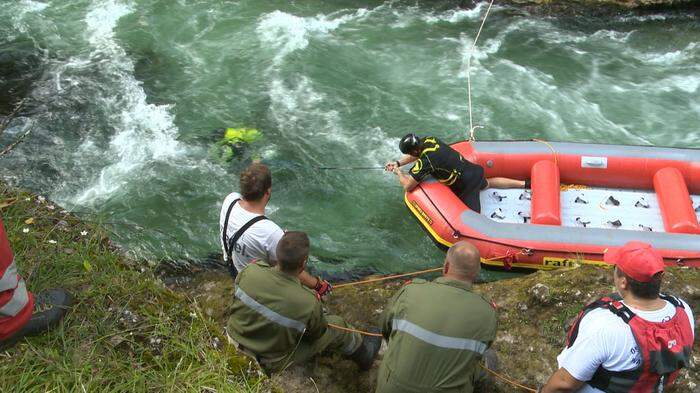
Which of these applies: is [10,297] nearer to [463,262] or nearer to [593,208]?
[463,262]

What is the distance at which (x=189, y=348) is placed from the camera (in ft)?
9.84

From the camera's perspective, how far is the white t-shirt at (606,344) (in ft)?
8.33

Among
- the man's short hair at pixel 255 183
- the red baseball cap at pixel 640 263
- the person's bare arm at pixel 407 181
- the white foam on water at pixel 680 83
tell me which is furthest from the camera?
the white foam on water at pixel 680 83

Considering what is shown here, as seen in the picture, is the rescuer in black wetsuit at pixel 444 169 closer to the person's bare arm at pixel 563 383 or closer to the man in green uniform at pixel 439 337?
the man in green uniform at pixel 439 337

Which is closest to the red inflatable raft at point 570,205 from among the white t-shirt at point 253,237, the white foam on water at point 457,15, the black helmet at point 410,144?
the black helmet at point 410,144

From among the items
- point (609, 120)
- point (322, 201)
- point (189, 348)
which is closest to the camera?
point (189, 348)

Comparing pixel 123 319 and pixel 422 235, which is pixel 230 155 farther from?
pixel 123 319

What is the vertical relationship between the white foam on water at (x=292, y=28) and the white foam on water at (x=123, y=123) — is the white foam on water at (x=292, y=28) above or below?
above

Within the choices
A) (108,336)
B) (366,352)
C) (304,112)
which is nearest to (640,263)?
(366,352)

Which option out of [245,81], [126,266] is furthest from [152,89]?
[126,266]

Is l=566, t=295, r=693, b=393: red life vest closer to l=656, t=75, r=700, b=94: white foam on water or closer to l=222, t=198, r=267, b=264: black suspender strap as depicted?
l=222, t=198, r=267, b=264: black suspender strap

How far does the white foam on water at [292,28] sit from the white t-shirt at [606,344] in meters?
7.62

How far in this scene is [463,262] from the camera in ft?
9.69

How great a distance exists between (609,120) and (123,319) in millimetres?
7352
